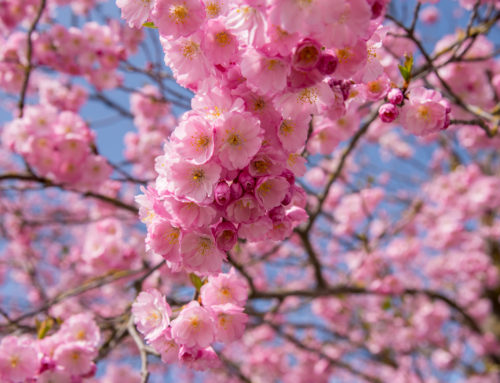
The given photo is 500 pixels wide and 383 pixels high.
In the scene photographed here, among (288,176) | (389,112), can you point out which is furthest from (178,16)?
(389,112)

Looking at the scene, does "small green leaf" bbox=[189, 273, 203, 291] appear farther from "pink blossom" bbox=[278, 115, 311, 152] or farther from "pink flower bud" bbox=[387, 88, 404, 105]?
"pink flower bud" bbox=[387, 88, 404, 105]

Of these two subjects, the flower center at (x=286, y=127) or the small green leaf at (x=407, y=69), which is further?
the small green leaf at (x=407, y=69)

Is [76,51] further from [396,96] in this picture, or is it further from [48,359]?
[396,96]

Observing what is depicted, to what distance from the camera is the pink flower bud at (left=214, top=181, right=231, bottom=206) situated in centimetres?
100

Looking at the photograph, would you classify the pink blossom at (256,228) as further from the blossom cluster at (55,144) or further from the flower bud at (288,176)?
the blossom cluster at (55,144)

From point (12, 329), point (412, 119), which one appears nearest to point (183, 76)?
point (412, 119)

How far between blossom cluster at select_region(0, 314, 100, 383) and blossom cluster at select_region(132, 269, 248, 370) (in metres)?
0.59

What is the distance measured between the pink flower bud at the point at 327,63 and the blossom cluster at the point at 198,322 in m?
0.79

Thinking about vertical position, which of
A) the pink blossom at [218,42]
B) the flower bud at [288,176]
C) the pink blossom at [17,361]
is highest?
the pink blossom at [218,42]

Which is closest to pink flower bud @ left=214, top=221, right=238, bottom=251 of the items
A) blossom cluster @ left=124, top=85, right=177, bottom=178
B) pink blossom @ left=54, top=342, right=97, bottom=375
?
pink blossom @ left=54, top=342, right=97, bottom=375

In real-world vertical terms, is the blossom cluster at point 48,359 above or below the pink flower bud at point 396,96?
below

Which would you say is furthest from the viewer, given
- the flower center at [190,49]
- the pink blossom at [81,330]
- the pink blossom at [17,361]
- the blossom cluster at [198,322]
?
the pink blossom at [81,330]

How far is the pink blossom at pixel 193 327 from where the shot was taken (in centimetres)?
122

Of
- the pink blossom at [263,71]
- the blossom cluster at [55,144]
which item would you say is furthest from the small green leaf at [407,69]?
the blossom cluster at [55,144]
